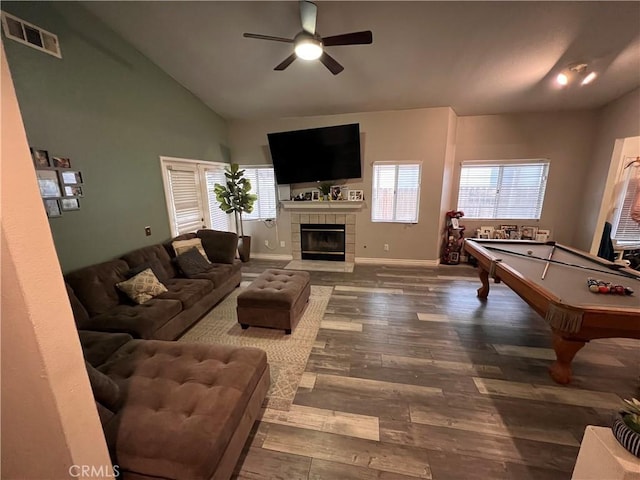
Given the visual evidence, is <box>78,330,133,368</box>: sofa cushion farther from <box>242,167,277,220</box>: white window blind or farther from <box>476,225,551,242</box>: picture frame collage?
<box>476,225,551,242</box>: picture frame collage

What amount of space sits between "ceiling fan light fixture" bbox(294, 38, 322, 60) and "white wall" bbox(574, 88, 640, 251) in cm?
474

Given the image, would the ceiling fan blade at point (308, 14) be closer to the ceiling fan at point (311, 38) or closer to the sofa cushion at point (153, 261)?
the ceiling fan at point (311, 38)

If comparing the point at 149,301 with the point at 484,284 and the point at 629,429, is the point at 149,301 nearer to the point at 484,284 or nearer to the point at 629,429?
the point at 629,429

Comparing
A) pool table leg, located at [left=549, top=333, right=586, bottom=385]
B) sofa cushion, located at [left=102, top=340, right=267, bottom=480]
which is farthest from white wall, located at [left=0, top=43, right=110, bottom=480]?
pool table leg, located at [left=549, top=333, right=586, bottom=385]

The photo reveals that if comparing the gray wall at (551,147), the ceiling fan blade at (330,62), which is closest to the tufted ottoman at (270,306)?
the ceiling fan blade at (330,62)

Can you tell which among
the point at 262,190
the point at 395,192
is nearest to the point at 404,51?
the point at 395,192

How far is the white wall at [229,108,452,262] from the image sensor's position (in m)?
4.66

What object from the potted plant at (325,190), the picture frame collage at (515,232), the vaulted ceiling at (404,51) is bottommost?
the picture frame collage at (515,232)

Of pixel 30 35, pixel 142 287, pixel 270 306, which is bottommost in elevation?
pixel 270 306

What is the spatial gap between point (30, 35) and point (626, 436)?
4.74 meters

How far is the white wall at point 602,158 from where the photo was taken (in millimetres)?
3844

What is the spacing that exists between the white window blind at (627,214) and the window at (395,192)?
3336mm

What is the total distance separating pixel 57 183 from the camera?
97.1 inches

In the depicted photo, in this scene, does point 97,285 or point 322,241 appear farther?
point 322,241
